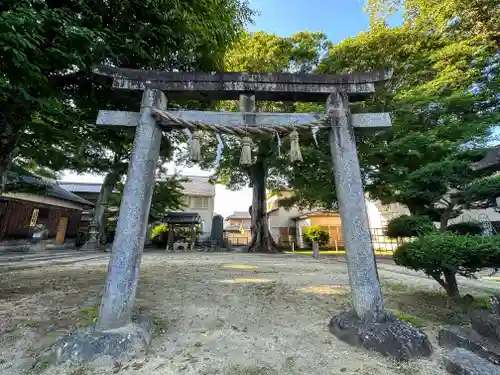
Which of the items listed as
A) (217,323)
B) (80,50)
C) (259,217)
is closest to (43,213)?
(259,217)

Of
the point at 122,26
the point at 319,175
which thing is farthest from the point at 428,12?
the point at 122,26

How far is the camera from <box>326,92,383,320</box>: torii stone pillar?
9.66 ft

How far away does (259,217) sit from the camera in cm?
1783

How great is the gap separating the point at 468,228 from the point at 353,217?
3.42 m

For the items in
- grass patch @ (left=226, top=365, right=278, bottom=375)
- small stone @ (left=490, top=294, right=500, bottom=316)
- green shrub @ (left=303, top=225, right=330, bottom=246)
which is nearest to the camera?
grass patch @ (left=226, top=365, right=278, bottom=375)

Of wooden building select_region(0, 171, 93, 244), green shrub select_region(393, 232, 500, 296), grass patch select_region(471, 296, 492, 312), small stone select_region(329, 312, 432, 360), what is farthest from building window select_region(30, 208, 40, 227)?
grass patch select_region(471, 296, 492, 312)

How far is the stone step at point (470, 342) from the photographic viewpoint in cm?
233

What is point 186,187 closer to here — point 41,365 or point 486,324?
point 41,365

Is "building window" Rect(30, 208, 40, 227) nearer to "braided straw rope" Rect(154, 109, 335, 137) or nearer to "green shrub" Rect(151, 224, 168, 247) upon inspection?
"green shrub" Rect(151, 224, 168, 247)

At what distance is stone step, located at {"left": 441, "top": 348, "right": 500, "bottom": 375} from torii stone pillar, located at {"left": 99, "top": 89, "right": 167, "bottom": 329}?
3250 mm

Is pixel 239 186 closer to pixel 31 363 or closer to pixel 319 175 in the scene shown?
pixel 319 175

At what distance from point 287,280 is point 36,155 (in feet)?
23.4

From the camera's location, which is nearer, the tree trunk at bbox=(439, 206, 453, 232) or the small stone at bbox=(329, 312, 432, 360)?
the small stone at bbox=(329, 312, 432, 360)

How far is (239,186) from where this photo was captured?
2078cm
